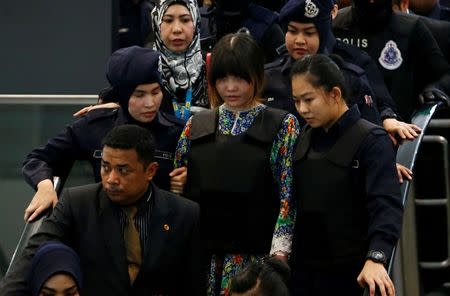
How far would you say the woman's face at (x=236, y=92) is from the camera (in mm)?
5797

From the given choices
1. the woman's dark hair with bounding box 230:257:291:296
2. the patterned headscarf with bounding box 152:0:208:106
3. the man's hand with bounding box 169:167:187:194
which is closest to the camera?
the woman's dark hair with bounding box 230:257:291:296

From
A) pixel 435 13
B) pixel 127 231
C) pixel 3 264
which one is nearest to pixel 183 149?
pixel 127 231

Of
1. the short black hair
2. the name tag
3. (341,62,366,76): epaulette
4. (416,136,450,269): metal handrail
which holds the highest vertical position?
(341,62,366,76): epaulette

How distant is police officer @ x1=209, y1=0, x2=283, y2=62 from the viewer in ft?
23.3

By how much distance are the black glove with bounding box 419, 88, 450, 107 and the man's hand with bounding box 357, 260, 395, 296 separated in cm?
201

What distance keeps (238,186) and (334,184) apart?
1.29ft

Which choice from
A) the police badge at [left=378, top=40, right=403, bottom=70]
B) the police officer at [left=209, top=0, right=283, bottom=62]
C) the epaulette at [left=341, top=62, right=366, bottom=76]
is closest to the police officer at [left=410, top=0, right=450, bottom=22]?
the police badge at [left=378, top=40, right=403, bottom=70]

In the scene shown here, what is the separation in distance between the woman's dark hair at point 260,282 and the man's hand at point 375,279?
46cm

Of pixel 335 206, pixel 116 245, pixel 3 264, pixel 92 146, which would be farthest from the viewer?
pixel 3 264

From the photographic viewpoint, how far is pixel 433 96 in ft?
23.7

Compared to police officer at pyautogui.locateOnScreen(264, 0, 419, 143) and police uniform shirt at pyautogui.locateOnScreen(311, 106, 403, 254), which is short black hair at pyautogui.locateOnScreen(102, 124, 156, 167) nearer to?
police uniform shirt at pyautogui.locateOnScreen(311, 106, 403, 254)

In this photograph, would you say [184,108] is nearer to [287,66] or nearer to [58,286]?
[287,66]

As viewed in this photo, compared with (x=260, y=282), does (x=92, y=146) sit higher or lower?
higher

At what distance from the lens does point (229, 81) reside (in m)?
5.82
